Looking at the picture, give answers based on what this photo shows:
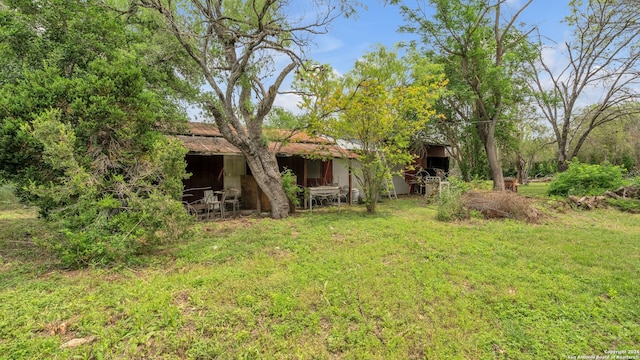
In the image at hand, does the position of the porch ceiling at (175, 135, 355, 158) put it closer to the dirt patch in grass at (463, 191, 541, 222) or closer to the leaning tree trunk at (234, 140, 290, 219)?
the leaning tree trunk at (234, 140, 290, 219)

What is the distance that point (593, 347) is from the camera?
114 inches

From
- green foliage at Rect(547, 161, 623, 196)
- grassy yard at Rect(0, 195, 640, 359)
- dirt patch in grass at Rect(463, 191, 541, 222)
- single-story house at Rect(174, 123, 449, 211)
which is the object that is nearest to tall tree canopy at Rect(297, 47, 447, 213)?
single-story house at Rect(174, 123, 449, 211)

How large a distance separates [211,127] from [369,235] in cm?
821

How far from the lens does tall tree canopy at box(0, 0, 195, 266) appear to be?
450cm

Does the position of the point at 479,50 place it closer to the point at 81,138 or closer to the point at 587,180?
the point at 587,180

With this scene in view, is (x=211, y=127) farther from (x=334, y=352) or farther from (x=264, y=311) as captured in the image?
(x=334, y=352)

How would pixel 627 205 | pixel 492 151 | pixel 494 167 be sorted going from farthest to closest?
pixel 492 151, pixel 494 167, pixel 627 205

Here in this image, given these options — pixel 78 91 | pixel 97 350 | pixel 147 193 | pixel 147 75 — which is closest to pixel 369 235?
pixel 147 193

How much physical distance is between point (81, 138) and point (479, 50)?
14.6 m

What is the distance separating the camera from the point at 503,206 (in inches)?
337

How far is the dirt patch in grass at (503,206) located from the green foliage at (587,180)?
17.8 feet

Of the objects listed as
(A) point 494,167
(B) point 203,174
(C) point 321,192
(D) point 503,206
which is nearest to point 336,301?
(C) point 321,192

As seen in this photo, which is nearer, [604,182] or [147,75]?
[147,75]

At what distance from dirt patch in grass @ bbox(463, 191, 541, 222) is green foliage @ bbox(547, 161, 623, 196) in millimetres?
5434
